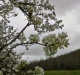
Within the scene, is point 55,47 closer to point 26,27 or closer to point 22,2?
point 26,27

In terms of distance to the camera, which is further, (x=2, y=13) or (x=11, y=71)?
(x=2, y=13)

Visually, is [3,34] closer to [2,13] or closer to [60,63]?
[2,13]

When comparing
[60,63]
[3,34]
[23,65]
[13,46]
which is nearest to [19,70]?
[23,65]

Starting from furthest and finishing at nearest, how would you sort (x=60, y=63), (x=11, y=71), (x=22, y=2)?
(x=60, y=63), (x=22, y=2), (x=11, y=71)

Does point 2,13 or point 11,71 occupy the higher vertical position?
point 2,13

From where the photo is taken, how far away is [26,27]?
4.39 m

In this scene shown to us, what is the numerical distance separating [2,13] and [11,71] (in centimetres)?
109

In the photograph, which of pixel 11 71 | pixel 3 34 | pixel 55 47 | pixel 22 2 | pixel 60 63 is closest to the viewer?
pixel 55 47

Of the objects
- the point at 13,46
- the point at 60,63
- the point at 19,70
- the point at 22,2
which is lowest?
the point at 19,70

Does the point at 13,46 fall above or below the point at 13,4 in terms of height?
below

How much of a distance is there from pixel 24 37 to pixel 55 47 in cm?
143

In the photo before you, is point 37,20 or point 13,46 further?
point 13,46

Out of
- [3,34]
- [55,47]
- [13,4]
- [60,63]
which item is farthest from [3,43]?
[60,63]

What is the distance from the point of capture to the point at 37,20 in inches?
169
